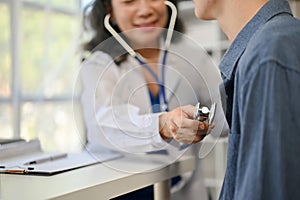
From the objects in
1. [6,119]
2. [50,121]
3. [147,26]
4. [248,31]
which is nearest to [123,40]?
[147,26]

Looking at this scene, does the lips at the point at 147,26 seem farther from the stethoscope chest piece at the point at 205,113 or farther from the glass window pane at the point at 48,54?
the glass window pane at the point at 48,54

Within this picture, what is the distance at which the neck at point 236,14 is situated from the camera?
2.35ft

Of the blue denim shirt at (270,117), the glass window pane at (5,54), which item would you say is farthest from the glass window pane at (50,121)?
the blue denim shirt at (270,117)

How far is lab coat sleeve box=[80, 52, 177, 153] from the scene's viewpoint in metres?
0.84

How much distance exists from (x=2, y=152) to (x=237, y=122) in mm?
519

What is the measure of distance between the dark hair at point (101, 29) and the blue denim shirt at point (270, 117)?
34 cm

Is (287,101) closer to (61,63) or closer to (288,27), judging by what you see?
(288,27)

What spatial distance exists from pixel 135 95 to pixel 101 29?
0.69 ft

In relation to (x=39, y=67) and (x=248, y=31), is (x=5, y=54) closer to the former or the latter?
(x=39, y=67)

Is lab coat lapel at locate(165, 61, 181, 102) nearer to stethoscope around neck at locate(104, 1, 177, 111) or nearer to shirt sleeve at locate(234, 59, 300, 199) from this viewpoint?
stethoscope around neck at locate(104, 1, 177, 111)

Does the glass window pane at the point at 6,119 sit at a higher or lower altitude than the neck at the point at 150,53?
lower

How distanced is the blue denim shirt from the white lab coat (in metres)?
0.20

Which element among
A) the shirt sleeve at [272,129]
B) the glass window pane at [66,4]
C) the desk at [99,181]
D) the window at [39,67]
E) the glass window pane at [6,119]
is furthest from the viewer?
the glass window pane at [66,4]

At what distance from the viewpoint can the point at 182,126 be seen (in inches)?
30.9
